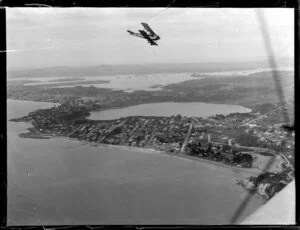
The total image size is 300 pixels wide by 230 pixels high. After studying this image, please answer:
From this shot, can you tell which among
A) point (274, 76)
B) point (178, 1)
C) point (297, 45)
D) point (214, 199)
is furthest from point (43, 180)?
point (297, 45)

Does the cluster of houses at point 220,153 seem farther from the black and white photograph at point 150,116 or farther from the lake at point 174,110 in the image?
the lake at point 174,110

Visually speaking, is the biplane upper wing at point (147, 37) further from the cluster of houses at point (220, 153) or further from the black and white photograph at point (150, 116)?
the cluster of houses at point (220, 153)

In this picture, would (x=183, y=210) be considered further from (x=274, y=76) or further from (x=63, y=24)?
(x=63, y=24)

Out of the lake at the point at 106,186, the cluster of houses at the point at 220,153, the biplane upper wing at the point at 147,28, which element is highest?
the biplane upper wing at the point at 147,28

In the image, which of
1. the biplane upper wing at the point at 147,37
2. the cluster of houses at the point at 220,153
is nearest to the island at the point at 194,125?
the cluster of houses at the point at 220,153

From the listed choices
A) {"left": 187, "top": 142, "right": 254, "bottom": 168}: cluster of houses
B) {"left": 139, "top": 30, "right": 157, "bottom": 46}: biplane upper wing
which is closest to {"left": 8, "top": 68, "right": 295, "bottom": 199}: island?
{"left": 187, "top": 142, "right": 254, "bottom": 168}: cluster of houses

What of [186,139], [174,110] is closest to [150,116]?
[174,110]

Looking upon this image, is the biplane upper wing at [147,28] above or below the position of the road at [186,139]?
above

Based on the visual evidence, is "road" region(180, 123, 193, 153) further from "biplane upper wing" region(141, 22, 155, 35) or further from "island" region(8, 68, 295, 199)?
"biplane upper wing" region(141, 22, 155, 35)
